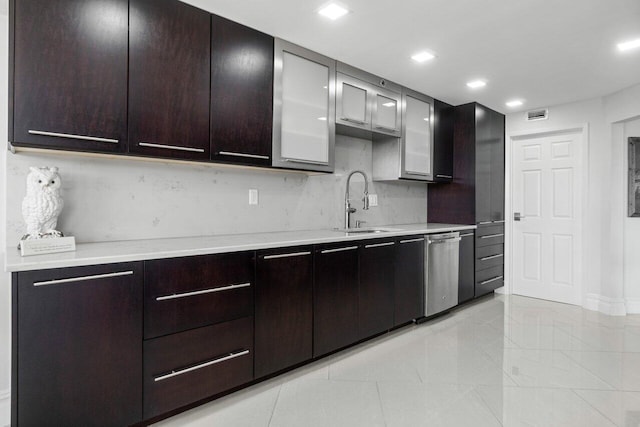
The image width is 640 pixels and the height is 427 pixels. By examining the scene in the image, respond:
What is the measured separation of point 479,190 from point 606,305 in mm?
1807

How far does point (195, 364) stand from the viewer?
6.17ft

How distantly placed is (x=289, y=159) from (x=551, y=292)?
3.80m

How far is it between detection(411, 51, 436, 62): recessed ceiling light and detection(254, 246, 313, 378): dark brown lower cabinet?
179cm

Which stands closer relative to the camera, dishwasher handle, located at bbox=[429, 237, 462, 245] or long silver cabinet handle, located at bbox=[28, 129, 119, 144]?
long silver cabinet handle, located at bbox=[28, 129, 119, 144]

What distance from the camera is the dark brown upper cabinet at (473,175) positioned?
4074 millimetres

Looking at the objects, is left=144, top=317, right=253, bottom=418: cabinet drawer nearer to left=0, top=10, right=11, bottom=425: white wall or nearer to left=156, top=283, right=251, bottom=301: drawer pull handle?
left=156, top=283, right=251, bottom=301: drawer pull handle

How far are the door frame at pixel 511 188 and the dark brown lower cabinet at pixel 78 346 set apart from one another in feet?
14.6

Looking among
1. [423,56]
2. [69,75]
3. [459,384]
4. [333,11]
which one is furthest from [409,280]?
Result: [69,75]

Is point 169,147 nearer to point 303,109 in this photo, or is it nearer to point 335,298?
point 303,109

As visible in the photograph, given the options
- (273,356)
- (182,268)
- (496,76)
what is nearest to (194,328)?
(182,268)

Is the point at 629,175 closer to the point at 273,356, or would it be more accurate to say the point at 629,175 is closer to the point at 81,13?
the point at 273,356

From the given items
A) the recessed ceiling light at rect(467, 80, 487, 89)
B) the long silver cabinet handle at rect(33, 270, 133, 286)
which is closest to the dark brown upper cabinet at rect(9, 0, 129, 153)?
the long silver cabinet handle at rect(33, 270, 133, 286)

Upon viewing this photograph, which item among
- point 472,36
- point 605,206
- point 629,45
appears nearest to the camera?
point 472,36

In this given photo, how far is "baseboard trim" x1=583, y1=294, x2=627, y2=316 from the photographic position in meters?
3.78
